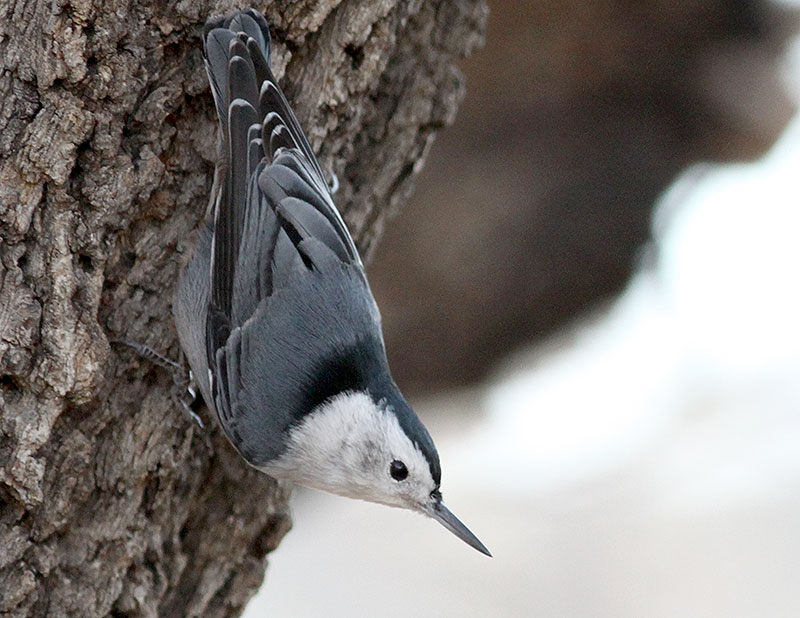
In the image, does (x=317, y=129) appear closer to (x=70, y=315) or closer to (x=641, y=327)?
(x=70, y=315)

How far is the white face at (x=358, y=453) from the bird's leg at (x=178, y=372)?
24cm

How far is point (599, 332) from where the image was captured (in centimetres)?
501

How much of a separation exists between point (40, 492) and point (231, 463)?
56cm

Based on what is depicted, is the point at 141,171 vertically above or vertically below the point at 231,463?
above

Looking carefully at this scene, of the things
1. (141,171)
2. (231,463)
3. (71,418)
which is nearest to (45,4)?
(141,171)

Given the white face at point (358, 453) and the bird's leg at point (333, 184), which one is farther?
the bird's leg at point (333, 184)

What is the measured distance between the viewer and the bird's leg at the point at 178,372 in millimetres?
2354

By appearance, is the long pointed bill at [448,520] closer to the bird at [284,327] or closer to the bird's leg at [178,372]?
the bird at [284,327]

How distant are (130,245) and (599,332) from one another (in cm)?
312

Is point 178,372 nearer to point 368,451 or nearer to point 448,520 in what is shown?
point 368,451

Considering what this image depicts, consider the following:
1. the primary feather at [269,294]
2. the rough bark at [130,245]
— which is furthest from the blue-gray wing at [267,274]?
the rough bark at [130,245]

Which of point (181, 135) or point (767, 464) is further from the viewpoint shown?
point (767, 464)

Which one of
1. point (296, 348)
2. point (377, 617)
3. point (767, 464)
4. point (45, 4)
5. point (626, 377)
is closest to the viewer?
point (45, 4)

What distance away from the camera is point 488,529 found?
4676mm
